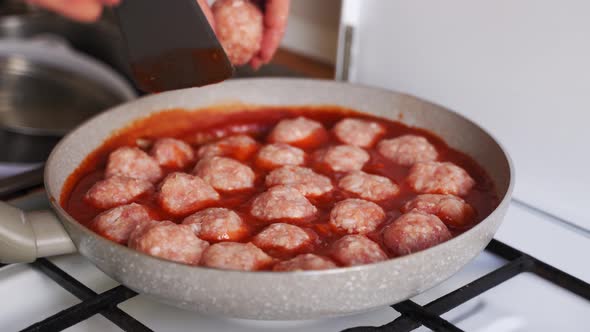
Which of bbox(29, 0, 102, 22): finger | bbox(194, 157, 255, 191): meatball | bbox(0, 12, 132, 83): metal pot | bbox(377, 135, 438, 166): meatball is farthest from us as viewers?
bbox(0, 12, 132, 83): metal pot

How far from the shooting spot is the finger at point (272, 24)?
1.55 metres

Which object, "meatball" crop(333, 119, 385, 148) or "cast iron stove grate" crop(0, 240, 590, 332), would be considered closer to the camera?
"cast iron stove grate" crop(0, 240, 590, 332)

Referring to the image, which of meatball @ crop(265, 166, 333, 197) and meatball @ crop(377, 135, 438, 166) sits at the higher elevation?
meatball @ crop(377, 135, 438, 166)

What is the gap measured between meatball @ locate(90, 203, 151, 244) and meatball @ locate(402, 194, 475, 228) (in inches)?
19.6

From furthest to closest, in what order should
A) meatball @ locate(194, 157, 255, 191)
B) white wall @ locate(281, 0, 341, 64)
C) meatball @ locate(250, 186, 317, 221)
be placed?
white wall @ locate(281, 0, 341, 64) → meatball @ locate(194, 157, 255, 191) → meatball @ locate(250, 186, 317, 221)

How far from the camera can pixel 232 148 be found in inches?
64.1

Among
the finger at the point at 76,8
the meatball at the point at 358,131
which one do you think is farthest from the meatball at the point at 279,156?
the finger at the point at 76,8

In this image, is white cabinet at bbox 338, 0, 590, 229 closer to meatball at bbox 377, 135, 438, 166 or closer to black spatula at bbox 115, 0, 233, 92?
meatball at bbox 377, 135, 438, 166

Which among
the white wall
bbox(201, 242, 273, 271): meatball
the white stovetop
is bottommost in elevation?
the white stovetop

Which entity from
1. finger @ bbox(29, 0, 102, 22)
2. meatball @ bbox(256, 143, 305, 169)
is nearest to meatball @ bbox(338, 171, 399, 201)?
meatball @ bbox(256, 143, 305, 169)

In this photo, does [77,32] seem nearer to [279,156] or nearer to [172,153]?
[172,153]

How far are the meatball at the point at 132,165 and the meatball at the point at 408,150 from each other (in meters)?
0.50

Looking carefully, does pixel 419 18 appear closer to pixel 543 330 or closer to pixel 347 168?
pixel 347 168

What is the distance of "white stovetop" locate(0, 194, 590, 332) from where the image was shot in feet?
4.04
